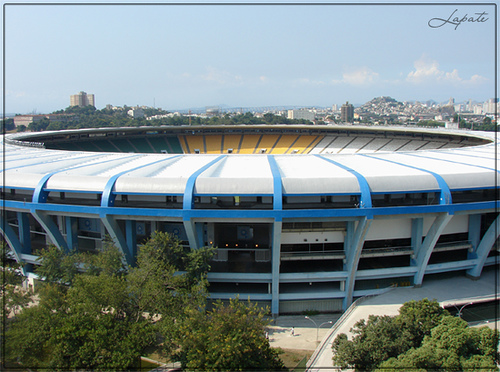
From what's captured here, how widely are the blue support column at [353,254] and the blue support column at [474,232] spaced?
939 cm

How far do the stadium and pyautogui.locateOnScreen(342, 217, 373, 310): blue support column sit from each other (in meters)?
0.08

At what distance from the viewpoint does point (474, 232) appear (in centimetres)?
2730

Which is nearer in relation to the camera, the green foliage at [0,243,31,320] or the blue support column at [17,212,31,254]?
the green foliage at [0,243,31,320]

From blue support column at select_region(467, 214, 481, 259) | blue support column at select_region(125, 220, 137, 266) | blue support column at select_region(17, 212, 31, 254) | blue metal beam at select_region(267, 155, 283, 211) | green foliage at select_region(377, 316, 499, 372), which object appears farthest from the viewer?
blue support column at select_region(467, 214, 481, 259)

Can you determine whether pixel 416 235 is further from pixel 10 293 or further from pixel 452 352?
pixel 10 293

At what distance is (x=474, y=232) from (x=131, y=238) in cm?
2382

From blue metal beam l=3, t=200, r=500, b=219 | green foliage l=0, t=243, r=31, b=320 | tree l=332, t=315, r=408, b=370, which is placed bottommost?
tree l=332, t=315, r=408, b=370

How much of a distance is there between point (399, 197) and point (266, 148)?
4343 cm

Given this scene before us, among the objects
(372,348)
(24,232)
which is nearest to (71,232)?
(24,232)

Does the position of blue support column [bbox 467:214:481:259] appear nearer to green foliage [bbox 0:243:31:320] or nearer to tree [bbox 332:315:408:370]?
tree [bbox 332:315:408:370]

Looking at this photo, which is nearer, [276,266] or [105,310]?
[105,310]

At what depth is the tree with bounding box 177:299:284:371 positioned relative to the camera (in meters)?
15.7

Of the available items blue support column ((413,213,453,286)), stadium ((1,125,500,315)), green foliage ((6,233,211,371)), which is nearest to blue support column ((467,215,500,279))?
stadium ((1,125,500,315))

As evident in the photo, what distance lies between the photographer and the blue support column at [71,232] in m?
25.8
